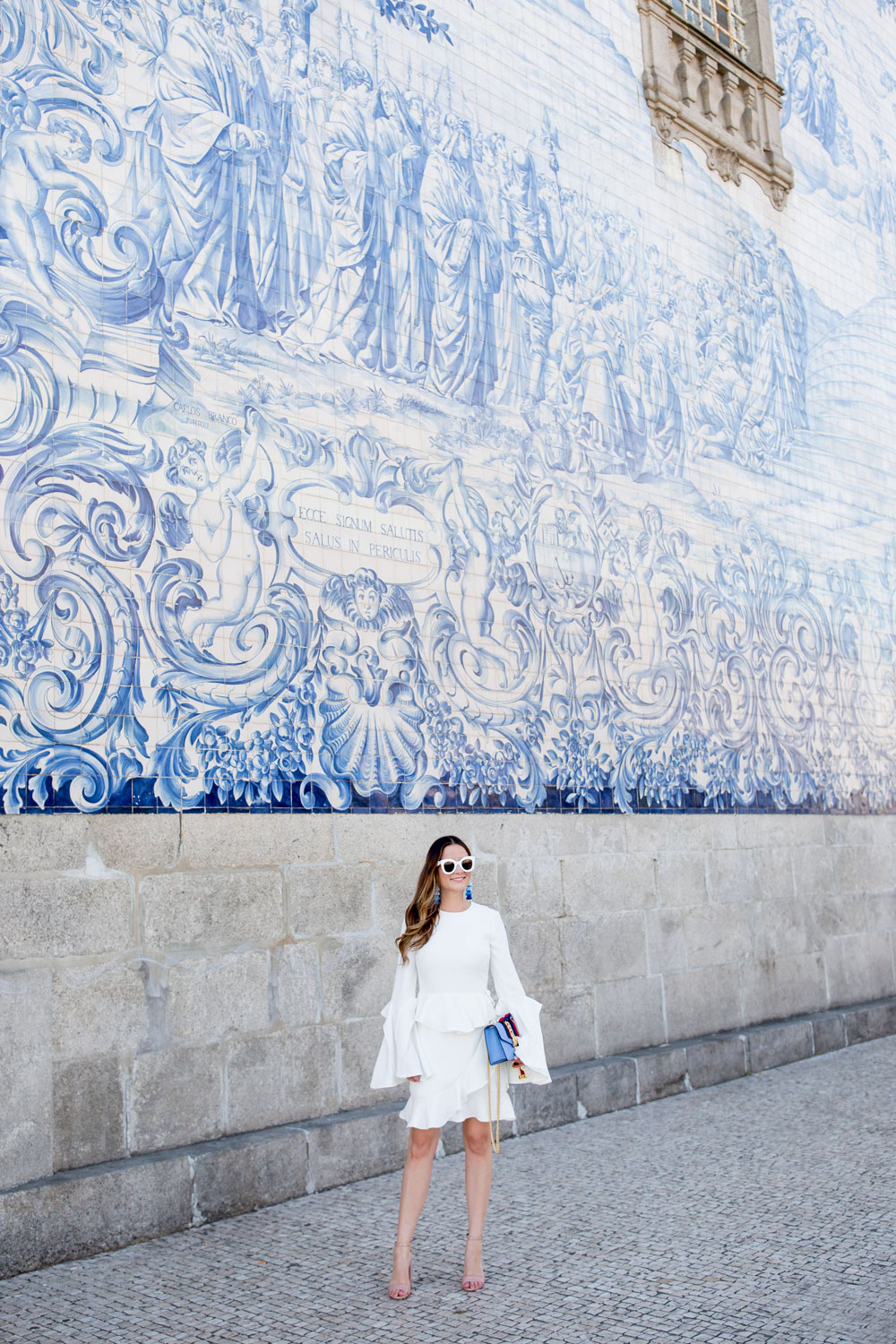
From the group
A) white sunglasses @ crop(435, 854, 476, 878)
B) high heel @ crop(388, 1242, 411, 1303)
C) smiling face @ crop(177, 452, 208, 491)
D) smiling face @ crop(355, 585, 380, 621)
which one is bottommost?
high heel @ crop(388, 1242, 411, 1303)

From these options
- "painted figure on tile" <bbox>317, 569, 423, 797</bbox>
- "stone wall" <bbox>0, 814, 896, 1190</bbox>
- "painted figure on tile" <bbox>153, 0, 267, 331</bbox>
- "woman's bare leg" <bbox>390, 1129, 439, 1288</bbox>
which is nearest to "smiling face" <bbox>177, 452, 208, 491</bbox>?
"painted figure on tile" <bbox>153, 0, 267, 331</bbox>

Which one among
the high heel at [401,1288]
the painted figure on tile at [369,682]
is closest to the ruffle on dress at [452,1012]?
the high heel at [401,1288]

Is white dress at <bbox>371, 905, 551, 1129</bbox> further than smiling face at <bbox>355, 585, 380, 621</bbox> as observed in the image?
No

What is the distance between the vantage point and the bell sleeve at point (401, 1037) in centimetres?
360

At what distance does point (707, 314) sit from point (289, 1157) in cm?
566

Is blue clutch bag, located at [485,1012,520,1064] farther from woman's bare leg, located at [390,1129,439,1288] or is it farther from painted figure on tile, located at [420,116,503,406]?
painted figure on tile, located at [420,116,503,406]

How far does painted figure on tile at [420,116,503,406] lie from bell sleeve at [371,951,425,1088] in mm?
3220

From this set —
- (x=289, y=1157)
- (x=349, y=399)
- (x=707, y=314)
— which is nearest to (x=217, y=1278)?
(x=289, y=1157)

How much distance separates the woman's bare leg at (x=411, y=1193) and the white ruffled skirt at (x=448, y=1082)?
0.04 metres

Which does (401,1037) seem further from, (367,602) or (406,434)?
(406,434)

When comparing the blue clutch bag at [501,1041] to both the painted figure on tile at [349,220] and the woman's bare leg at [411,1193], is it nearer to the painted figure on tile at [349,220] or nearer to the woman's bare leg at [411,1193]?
the woman's bare leg at [411,1193]

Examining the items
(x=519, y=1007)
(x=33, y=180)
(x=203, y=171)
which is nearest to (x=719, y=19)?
(x=203, y=171)

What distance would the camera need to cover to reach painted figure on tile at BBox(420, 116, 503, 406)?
610cm

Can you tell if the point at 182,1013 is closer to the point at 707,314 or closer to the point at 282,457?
the point at 282,457
